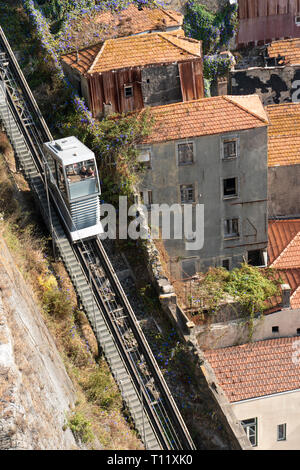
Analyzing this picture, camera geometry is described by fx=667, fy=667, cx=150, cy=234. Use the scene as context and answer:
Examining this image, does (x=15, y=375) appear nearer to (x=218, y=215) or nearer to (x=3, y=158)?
(x=3, y=158)

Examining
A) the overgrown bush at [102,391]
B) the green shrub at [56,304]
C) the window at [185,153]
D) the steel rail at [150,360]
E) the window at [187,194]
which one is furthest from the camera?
the window at [187,194]

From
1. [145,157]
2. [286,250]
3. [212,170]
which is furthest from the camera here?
[286,250]

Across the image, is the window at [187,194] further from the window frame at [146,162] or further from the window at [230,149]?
the window at [230,149]

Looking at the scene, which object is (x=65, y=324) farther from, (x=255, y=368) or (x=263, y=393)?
(x=255, y=368)

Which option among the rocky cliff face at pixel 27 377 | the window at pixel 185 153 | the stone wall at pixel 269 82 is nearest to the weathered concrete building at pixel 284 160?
the stone wall at pixel 269 82

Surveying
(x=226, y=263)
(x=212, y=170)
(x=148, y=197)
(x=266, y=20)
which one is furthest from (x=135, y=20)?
(x=226, y=263)
